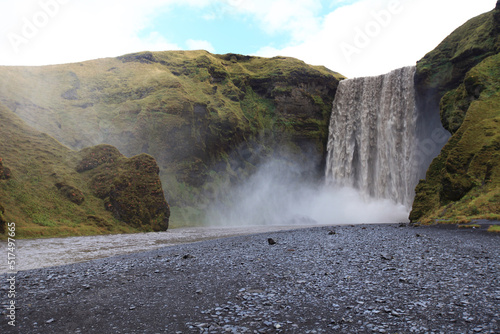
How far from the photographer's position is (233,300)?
7555 mm

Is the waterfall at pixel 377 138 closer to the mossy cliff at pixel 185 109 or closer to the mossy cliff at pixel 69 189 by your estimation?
the mossy cliff at pixel 185 109

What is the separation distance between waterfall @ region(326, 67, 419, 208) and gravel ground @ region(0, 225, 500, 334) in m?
42.7

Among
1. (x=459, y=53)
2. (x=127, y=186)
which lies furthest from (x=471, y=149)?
(x=127, y=186)

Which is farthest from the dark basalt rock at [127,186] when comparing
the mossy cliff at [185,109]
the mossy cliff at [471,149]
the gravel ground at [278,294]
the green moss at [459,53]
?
the green moss at [459,53]

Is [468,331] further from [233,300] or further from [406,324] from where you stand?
[233,300]

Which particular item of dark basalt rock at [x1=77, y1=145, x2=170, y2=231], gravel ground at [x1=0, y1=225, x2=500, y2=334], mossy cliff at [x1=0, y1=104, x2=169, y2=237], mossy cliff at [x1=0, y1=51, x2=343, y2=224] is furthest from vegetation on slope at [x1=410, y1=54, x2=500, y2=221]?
mossy cliff at [x1=0, y1=51, x2=343, y2=224]

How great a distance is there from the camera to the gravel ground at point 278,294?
19.9 feet

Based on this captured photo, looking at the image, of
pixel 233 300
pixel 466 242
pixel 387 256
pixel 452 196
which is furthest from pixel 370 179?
pixel 233 300

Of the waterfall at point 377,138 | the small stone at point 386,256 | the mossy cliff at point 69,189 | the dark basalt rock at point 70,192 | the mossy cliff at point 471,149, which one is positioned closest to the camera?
the small stone at point 386,256

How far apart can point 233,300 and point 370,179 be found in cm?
5452

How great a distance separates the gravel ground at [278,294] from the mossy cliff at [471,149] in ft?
42.3

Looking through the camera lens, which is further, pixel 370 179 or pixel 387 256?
pixel 370 179

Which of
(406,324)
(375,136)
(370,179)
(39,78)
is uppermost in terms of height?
(39,78)

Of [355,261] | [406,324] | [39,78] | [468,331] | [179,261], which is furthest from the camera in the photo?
[39,78]
